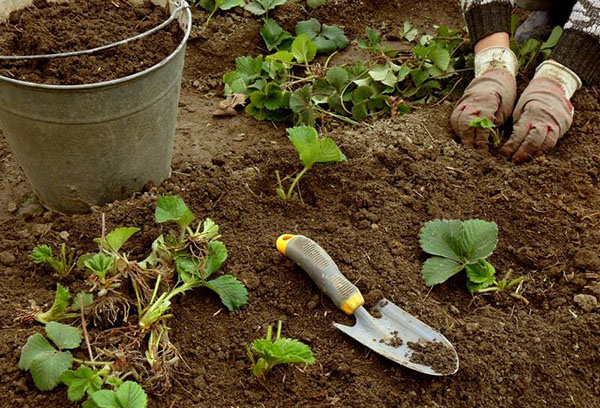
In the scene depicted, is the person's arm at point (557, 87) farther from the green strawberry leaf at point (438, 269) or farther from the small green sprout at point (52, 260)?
the small green sprout at point (52, 260)

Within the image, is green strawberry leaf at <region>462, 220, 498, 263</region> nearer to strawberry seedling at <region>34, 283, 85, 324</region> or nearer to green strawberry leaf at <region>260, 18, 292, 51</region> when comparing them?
strawberry seedling at <region>34, 283, 85, 324</region>

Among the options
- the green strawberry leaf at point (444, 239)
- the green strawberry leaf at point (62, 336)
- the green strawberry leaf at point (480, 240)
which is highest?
the green strawberry leaf at point (480, 240)

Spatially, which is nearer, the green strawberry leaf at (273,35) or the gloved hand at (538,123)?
the gloved hand at (538,123)

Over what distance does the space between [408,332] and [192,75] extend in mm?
1693

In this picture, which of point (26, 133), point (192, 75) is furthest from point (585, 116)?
point (26, 133)

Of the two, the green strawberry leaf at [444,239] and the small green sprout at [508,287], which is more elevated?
the green strawberry leaf at [444,239]

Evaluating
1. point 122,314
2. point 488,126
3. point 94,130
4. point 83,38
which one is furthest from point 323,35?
point 122,314

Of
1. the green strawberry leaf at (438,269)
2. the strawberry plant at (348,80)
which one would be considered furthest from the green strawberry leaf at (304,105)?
the green strawberry leaf at (438,269)

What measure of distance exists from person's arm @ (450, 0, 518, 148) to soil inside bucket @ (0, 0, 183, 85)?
1067 millimetres

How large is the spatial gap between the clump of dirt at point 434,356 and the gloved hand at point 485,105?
966 millimetres

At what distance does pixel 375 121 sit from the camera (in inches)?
107

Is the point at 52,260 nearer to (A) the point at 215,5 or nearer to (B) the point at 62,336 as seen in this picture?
(B) the point at 62,336

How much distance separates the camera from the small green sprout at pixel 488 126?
8.00 feet

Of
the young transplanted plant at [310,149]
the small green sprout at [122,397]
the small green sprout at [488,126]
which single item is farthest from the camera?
the small green sprout at [488,126]
